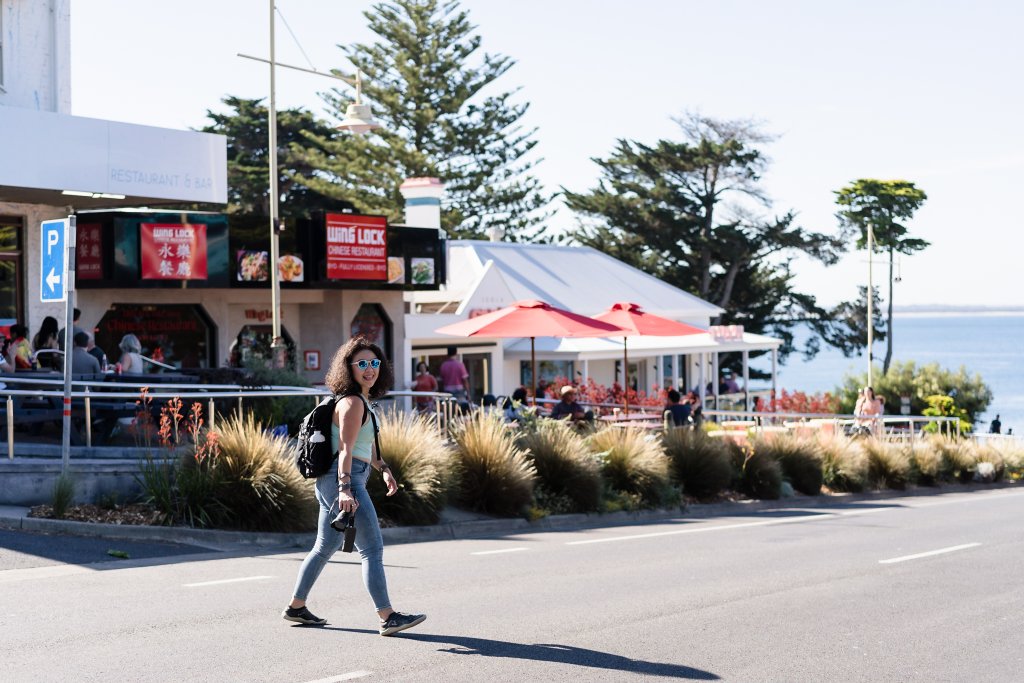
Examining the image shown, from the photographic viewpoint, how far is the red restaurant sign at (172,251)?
25203 mm

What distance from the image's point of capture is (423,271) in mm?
30484

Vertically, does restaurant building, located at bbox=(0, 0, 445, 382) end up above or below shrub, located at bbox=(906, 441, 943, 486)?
above

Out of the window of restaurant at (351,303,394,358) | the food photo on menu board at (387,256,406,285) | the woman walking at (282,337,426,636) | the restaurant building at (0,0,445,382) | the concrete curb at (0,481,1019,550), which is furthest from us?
the window of restaurant at (351,303,394,358)

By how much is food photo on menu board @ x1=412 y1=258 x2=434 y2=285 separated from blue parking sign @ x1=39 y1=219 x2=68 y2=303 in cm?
1695

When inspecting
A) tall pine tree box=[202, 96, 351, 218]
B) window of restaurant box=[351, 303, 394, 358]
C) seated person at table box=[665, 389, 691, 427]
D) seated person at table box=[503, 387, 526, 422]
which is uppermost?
tall pine tree box=[202, 96, 351, 218]

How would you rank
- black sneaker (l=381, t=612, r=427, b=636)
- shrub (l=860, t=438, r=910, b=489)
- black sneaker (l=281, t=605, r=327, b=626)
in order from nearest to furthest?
1. black sneaker (l=381, t=612, r=427, b=636)
2. black sneaker (l=281, t=605, r=327, b=626)
3. shrub (l=860, t=438, r=910, b=489)

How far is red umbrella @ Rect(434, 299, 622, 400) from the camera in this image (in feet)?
71.2

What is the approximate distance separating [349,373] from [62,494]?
19.7 ft

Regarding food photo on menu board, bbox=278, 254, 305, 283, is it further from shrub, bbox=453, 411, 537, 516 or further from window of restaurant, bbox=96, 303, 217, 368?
shrub, bbox=453, 411, 537, 516

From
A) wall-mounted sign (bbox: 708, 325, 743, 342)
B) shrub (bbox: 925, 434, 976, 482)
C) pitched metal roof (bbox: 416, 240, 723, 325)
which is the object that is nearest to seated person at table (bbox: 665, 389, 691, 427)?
shrub (bbox: 925, 434, 976, 482)

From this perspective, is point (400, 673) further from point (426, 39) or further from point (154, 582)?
point (426, 39)


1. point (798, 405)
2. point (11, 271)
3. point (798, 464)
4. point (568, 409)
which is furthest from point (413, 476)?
point (798, 405)

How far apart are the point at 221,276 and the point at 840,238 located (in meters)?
51.8

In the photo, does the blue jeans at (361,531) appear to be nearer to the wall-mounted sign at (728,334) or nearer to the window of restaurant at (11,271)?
the window of restaurant at (11,271)
